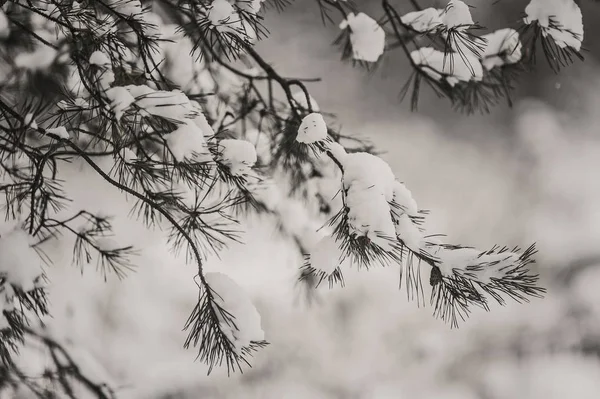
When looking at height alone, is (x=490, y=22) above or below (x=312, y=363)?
above

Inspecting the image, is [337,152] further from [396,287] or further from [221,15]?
[396,287]

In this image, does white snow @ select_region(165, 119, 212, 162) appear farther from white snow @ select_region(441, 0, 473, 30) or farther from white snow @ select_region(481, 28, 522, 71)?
white snow @ select_region(481, 28, 522, 71)

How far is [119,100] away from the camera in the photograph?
0.76m

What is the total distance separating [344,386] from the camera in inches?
95.7

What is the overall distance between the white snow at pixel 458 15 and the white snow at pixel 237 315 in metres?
0.73

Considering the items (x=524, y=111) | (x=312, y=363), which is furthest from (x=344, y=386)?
(x=524, y=111)

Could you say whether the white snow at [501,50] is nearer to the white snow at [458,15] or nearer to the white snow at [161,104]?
the white snow at [458,15]

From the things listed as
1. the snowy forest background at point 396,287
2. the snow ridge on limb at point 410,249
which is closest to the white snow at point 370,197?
the snow ridge on limb at point 410,249

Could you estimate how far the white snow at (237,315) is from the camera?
898 mm

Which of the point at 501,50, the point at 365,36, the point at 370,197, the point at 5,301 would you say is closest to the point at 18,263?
the point at 5,301

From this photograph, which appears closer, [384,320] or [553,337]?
[384,320]

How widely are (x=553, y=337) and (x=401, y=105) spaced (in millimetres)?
1787

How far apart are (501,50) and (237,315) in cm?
109

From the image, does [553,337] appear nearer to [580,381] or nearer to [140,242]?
[580,381]
